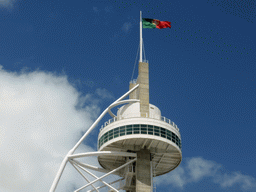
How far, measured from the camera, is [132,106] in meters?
80.0

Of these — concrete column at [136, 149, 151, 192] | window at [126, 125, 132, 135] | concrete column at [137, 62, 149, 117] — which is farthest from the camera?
concrete column at [137, 62, 149, 117]

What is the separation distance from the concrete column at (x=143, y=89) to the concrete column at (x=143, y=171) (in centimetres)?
727

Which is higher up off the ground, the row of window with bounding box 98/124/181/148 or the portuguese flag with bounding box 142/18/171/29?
the portuguese flag with bounding box 142/18/171/29

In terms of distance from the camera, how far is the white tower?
239 feet

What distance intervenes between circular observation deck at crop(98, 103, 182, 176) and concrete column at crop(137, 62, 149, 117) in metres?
1.00

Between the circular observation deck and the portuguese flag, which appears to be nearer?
the circular observation deck

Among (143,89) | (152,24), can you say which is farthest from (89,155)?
(152,24)

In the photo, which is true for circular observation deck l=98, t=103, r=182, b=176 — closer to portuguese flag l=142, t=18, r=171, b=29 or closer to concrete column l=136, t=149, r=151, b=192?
concrete column l=136, t=149, r=151, b=192

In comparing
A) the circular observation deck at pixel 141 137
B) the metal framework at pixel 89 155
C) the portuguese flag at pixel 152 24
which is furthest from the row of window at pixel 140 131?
the portuguese flag at pixel 152 24

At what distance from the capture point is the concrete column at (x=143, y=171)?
7128cm

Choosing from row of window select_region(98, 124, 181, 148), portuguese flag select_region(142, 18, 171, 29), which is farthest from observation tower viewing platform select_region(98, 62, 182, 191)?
portuguese flag select_region(142, 18, 171, 29)

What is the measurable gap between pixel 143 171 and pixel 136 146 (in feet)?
16.3

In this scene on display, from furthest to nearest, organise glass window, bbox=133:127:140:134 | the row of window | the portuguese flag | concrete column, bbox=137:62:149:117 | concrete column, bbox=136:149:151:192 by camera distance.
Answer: the portuguese flag → concrete column, bbox=137:62:149:117 → the row of window → glass window, bbox=133:127:140:134 → concrete column, bbox=136:149:151:192

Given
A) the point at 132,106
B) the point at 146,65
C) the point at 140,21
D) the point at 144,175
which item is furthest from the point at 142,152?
the point at 140,21
